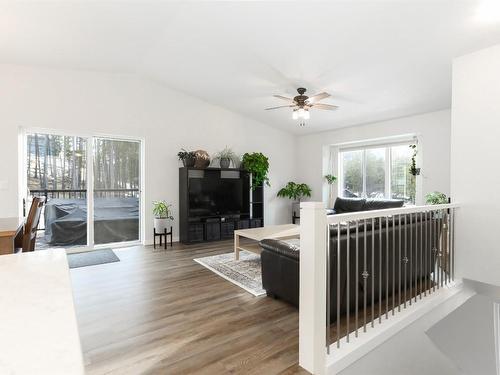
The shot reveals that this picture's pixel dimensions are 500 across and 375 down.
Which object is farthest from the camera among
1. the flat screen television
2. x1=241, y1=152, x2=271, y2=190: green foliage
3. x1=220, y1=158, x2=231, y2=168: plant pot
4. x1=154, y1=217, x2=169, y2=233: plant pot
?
x1=241, y1=152, x2=271, y2=190: green foliage

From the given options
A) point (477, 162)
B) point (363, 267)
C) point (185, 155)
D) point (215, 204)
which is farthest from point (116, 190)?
point (477, 162)

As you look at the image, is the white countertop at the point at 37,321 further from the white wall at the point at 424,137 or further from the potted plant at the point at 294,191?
the potted plant at the point at 294,191

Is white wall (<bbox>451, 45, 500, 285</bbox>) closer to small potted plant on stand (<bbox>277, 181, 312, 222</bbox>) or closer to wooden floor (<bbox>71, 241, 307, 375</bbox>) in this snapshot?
wooden floor (<bbox>71, 241, 307, 375</bbox>)

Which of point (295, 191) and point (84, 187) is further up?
point (84, 187)

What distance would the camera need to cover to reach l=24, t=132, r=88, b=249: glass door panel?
179 inches

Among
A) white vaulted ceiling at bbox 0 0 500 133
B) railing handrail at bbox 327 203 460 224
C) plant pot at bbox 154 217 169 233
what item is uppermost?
white vaulted ceiling at bbox 0 0 500 133

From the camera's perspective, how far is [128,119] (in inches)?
203

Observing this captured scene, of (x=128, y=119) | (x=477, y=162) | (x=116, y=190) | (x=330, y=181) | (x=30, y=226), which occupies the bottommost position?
(x=30, y=226)

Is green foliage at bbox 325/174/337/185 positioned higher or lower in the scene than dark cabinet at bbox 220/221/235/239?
higher

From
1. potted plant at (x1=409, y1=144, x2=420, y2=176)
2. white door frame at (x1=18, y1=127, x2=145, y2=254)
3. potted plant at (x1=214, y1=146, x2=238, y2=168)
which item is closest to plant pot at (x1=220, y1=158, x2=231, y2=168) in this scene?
potted plant at (x1=214, y1=146, x2=238, y2=168)

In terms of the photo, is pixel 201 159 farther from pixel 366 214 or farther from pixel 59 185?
pixel 366 214

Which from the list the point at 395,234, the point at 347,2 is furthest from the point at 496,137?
the point at 347,2

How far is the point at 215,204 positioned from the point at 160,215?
3.85ft

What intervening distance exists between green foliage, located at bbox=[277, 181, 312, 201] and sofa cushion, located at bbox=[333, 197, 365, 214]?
1094mm
